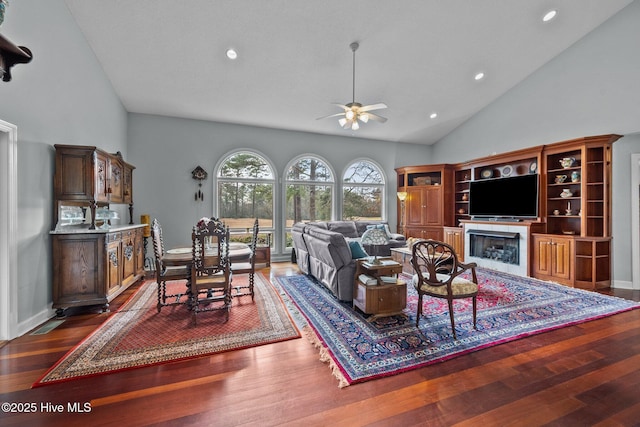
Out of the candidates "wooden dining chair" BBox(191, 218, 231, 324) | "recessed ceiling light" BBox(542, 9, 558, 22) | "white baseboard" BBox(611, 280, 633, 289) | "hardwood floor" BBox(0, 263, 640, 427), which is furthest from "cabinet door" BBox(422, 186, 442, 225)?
"wooden dining chair" BBox(191, 218, 231, 324)

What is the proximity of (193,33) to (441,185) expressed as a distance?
635 cm

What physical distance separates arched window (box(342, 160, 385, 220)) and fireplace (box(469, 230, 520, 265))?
8.34 feet

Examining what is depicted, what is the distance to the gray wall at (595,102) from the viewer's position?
4414mm

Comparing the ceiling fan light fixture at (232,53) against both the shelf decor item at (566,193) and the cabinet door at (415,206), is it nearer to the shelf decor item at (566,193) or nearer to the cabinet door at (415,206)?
the cabinet door at (415,206)

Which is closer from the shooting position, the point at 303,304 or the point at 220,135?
the point at 303,304

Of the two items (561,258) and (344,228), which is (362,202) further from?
(561,258)

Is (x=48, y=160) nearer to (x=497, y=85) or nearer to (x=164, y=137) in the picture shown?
(x=164, y=137)

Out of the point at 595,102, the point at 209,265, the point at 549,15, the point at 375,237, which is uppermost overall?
the point at 549,15

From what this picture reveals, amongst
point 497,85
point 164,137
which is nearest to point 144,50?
point 164,137

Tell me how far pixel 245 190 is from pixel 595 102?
7.17 metres

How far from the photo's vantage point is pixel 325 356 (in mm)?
2289

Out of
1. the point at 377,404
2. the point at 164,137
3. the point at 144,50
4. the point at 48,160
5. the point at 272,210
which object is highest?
the point at 144,50

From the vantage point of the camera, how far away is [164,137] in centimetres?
589

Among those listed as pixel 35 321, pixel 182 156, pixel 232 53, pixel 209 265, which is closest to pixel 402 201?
pixel 232 53
